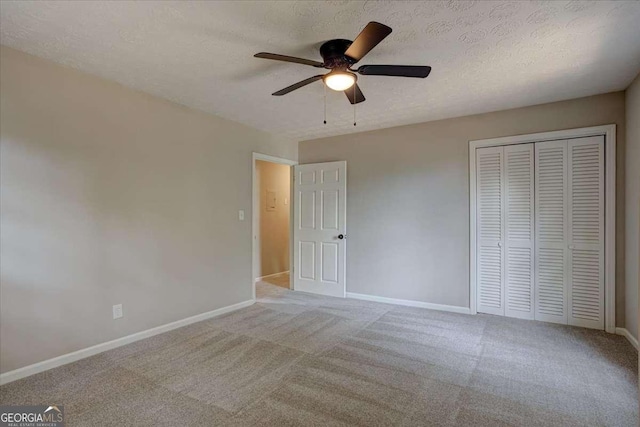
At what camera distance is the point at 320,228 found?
196 inches

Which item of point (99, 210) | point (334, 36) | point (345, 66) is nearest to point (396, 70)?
point (345, 66)

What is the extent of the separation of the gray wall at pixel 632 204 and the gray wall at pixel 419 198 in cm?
35

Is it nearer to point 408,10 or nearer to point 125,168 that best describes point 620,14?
point 408,10

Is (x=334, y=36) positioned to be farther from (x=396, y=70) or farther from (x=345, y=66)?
(x=396, y=70)

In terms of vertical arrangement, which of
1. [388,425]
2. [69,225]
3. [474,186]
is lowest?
[388,425]

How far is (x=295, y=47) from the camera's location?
91.9 inches

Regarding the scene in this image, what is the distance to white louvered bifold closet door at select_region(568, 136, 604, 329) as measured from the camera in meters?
3.31

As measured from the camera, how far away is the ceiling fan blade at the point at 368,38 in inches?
66.1

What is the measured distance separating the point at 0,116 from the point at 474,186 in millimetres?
4507

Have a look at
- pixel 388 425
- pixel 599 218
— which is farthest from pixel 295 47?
pixel 599 218

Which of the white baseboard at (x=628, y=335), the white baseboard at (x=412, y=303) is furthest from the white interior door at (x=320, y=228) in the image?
the white baseboard at (x=628, y=335)

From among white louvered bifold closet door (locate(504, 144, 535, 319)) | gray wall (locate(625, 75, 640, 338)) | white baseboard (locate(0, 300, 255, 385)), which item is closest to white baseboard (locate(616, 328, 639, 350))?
gray wall (locate(625, 75, 640, 338))

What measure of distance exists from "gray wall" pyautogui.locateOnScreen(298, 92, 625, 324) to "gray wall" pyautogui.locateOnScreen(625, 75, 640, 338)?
13.8 inches

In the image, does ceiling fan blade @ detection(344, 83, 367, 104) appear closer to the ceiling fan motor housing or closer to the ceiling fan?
the ceiling fan
